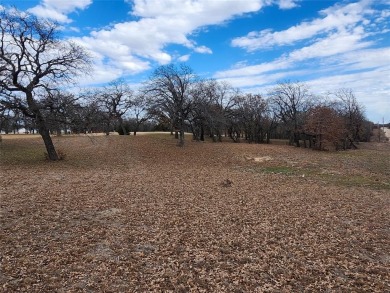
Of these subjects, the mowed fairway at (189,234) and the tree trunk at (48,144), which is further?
the tree trunk at (48,144)

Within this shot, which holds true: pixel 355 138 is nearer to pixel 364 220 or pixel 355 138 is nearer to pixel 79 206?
pixel 364 220

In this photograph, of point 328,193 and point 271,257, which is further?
point 328,193

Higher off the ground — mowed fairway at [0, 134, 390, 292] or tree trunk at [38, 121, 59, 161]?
tree trunk at [38, 121, 59, 161]

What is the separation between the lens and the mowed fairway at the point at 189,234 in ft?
19.2

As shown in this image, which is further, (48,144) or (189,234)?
(48,144)

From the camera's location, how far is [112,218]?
945 centimetres

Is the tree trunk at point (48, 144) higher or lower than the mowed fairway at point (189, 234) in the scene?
higher

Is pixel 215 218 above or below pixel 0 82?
below

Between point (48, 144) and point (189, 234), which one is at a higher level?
point (48, 144)

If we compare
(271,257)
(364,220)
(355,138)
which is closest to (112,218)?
(271,257)

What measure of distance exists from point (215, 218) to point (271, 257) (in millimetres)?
3095

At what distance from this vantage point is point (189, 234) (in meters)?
8.33

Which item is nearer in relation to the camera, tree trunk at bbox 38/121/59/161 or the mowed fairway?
the mowed fairway

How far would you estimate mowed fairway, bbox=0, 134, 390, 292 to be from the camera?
584cm
